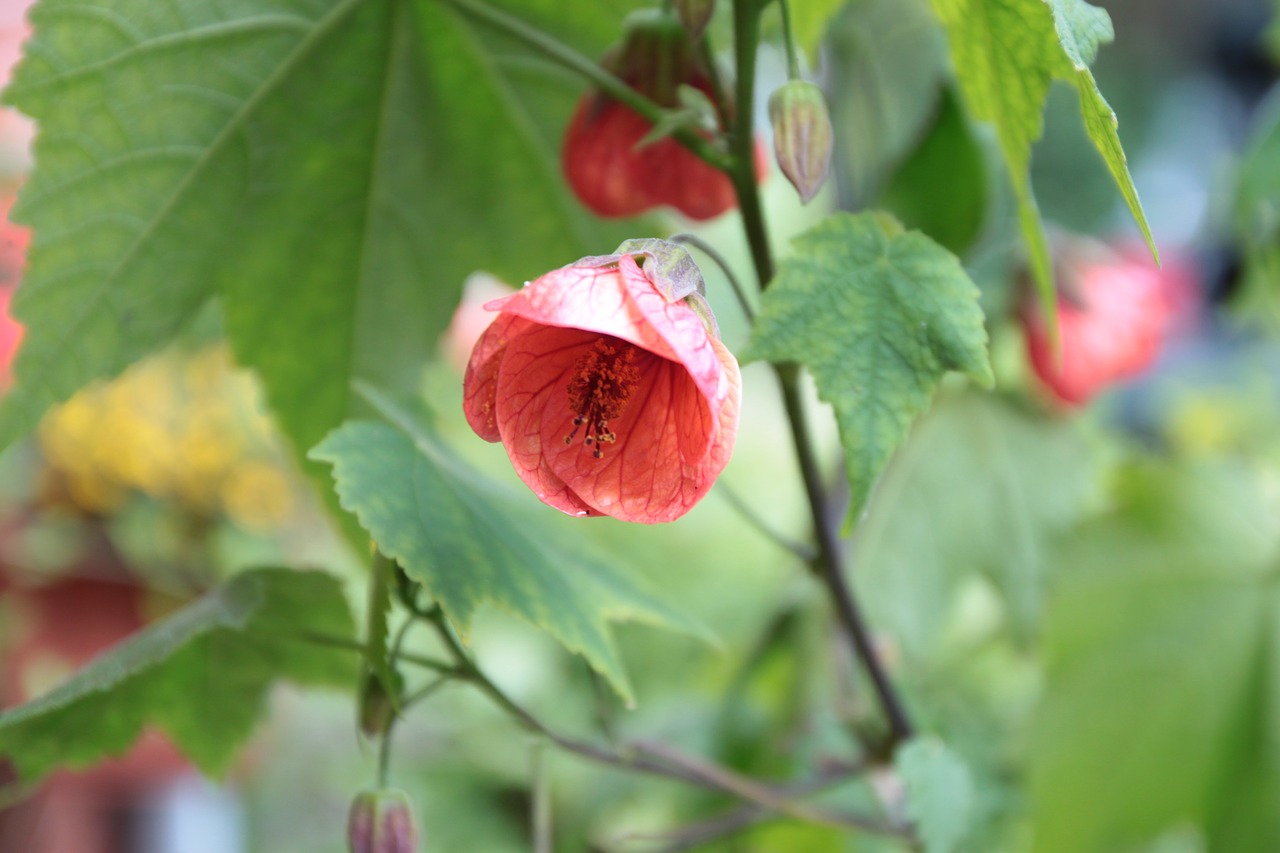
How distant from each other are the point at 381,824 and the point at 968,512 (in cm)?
Answer: 51

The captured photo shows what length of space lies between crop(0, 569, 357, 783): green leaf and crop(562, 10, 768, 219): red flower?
0.19 metres

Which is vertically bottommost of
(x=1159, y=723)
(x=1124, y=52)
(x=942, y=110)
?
(x=1159, y=723)

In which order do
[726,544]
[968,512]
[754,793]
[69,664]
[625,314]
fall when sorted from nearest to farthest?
1. [625,314]
2. [754,793]
3. [968,512]
4. [726,544]
5. [69,664]

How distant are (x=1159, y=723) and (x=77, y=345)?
0.63 m

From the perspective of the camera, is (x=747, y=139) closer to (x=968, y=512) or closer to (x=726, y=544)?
(x=968, y=512)

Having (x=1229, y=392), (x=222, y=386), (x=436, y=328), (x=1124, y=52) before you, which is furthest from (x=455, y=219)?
(x=1124, y=52)

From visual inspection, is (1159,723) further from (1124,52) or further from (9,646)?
(1124,52)

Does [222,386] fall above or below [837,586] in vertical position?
above

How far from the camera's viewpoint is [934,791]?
0.47 metres

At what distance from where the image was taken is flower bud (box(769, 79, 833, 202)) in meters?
0.38

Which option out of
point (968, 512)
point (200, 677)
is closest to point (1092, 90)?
point (200, 677)

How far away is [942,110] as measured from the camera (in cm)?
69

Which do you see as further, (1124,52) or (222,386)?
(1124,52)

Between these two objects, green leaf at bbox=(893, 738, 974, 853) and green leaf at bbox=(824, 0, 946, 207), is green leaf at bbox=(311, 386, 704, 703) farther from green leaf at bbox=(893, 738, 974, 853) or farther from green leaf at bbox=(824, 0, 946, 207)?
green leaf at bbox=(824, 0, 946, 207)
